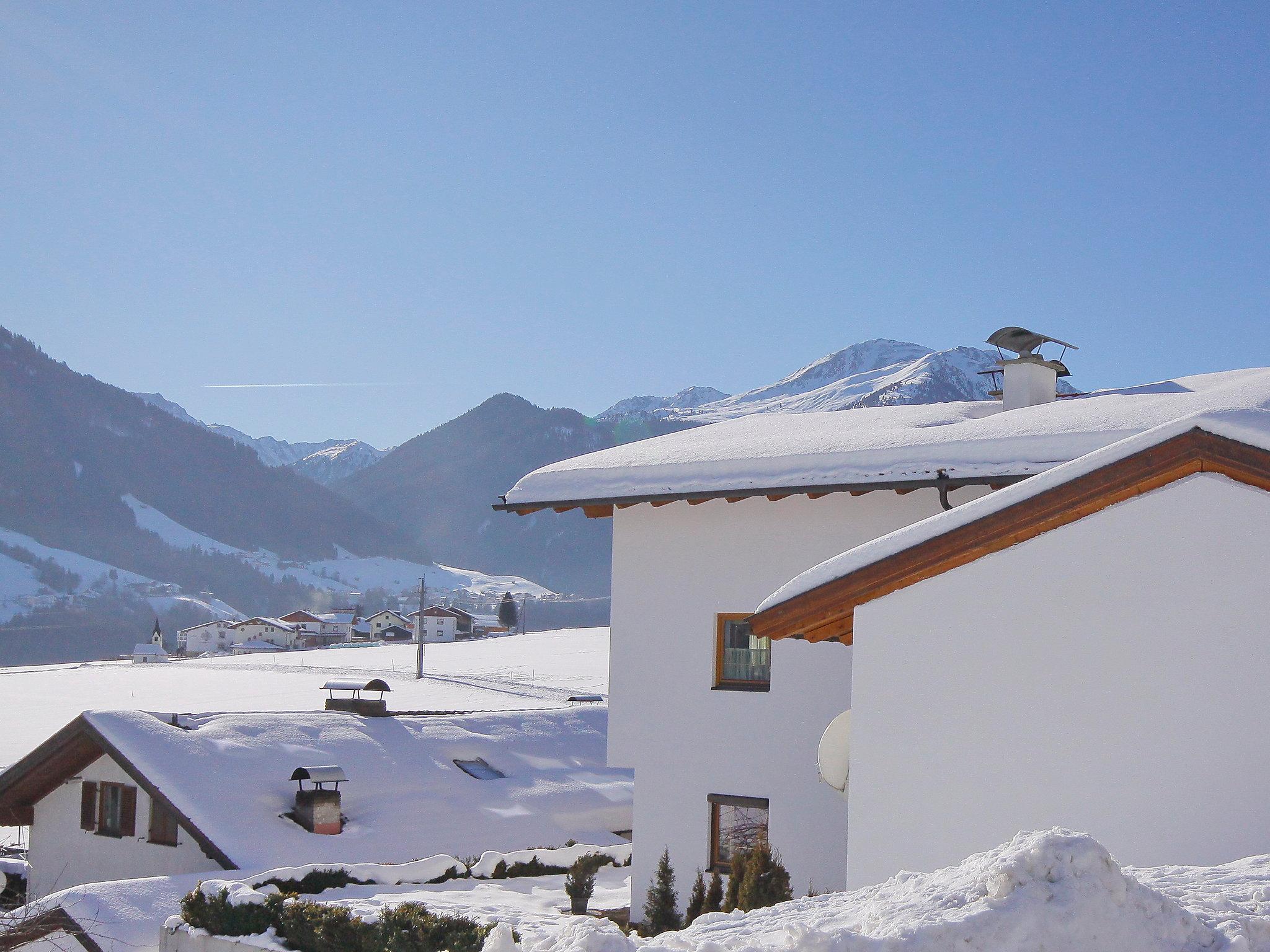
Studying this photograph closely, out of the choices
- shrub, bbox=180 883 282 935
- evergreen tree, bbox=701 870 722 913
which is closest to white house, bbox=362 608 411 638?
shrub, bbox=180 883 282 935

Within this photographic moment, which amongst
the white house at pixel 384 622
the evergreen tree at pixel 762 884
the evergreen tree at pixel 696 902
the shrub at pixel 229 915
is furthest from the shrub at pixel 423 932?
the white house at pixel 384 622

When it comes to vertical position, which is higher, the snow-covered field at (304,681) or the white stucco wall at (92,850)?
the white stucco wall at (92,850)

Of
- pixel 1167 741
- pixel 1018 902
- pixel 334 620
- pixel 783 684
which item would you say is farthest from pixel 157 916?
pixel 334 620

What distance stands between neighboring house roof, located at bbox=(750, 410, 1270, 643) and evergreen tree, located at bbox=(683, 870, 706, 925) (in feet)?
16.7

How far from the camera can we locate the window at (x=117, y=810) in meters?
19.1

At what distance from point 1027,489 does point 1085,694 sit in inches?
41.5

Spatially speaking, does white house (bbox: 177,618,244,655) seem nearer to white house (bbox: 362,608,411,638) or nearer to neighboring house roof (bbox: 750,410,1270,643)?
white house (bbox: 362,608,411,638)

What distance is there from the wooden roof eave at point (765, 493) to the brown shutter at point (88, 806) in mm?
11765

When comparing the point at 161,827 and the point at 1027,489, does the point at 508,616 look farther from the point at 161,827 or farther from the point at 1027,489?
the point at 1027,489

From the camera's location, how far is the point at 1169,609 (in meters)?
5.53

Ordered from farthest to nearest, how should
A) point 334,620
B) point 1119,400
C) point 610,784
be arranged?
point 334,620 < point 610,784 < point 1119,400

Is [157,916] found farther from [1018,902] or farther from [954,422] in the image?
[1018,902]

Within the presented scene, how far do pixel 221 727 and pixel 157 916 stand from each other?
8.00 meters

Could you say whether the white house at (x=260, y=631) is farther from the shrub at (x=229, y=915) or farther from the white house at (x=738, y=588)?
the white house at (x=738, y=588)
